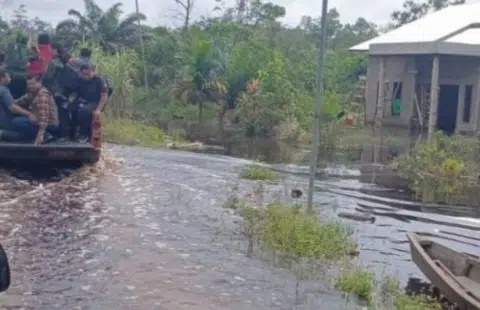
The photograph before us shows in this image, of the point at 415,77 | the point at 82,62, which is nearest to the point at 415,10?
the point at 415,77

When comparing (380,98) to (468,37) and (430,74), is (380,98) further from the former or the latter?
(468,37)

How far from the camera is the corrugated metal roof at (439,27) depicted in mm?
31481

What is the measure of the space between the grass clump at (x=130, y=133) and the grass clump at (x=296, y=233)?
11728mm

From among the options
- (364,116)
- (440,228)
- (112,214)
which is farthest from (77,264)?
(364,116)

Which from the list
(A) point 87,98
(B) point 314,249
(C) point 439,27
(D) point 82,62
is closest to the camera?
(B) point 314,249

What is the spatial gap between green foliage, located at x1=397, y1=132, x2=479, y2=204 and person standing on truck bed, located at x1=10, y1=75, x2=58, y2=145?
7635mm

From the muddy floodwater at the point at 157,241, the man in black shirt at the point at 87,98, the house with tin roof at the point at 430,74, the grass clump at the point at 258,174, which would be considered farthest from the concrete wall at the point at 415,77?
the man in black shirt at the point at 87,98

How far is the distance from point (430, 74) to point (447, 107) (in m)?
1.49

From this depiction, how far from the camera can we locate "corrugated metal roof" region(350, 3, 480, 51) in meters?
31.5

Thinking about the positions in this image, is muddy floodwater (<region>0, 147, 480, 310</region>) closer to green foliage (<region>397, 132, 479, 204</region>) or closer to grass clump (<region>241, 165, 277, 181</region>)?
grass clump (<region>241, 165, 277, 181</region>)

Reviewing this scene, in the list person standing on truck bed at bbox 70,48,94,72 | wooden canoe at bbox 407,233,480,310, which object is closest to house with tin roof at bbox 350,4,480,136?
person standing on truck bed at bbox 70,48,94,72

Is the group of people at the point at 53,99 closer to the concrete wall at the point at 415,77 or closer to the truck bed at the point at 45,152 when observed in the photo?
the truck bed at the point at 45,152

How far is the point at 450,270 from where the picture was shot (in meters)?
9.78

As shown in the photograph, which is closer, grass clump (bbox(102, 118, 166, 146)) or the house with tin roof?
grass clump (bbox(102, 118, 166, 146))
